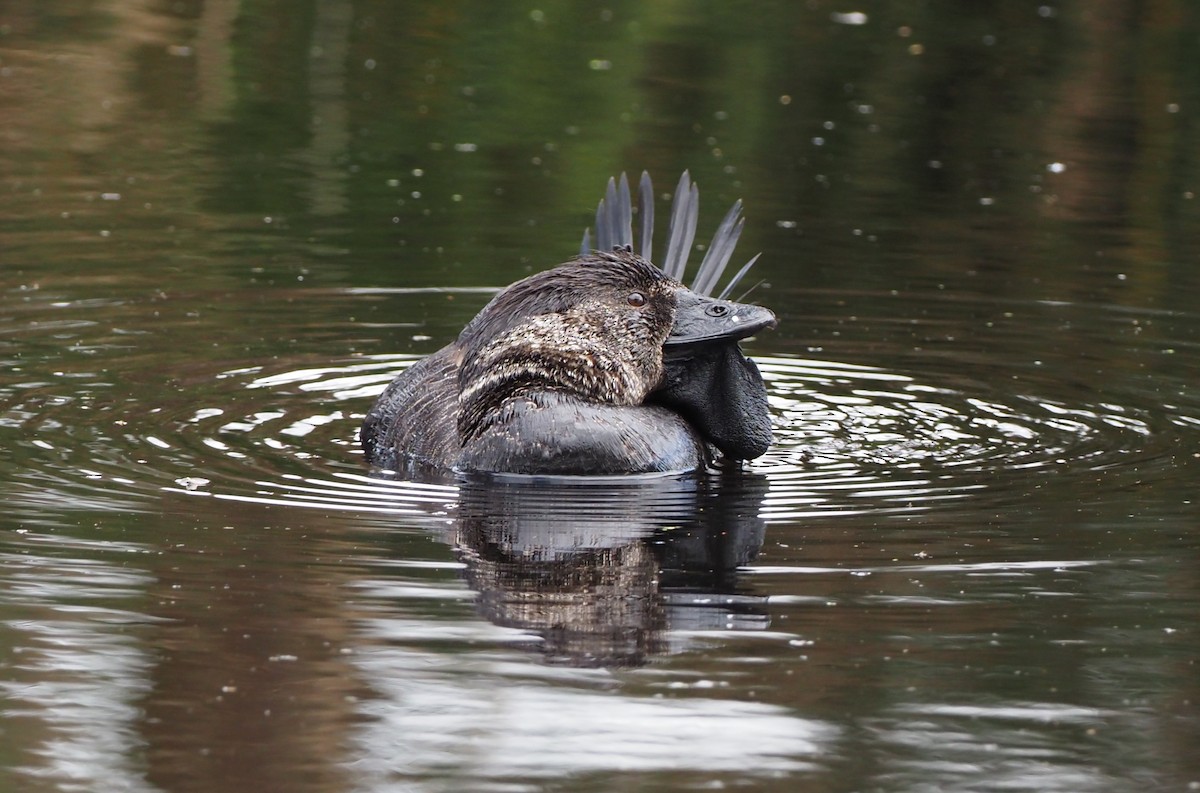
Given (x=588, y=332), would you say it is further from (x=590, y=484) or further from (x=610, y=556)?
(x=610, y=556)

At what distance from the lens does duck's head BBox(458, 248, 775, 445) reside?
796cm

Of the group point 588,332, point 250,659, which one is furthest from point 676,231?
point 250,659

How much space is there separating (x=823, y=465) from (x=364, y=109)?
10730 millimetres

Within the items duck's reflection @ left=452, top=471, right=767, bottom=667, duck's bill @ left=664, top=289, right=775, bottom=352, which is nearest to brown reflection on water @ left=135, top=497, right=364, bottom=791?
duck's reflection @ left=452, top=471, right=767, bottom=667

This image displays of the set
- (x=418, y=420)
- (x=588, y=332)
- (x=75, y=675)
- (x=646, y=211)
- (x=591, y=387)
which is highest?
(x=646, y=211)

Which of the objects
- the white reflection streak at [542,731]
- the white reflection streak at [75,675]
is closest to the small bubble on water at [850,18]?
the white reflection streak at [75,675]

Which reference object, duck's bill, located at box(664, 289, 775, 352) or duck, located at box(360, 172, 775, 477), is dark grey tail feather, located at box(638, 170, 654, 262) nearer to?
duck, located at box(360, 172, 775, 477)

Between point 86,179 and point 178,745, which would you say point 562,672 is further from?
point 86,179

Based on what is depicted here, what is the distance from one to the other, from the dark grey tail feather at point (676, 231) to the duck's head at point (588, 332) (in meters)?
0.38

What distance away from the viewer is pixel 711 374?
27.6ft

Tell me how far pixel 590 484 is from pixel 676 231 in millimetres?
1556

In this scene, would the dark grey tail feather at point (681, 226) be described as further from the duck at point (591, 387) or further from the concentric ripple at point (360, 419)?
the concentric ripple at point (360, 419)

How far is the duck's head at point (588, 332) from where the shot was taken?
7.96m

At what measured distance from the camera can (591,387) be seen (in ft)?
26.2
